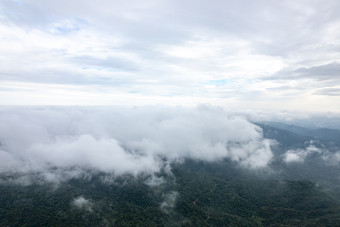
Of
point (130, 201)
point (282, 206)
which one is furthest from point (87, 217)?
point (282, 206)

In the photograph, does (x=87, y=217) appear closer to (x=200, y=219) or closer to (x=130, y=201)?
(x=130, y=201)

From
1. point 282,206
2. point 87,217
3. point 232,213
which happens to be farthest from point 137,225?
point 282,206

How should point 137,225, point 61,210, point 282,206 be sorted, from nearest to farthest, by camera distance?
1. point 137,225
2. point 61,210
3. point 282,206

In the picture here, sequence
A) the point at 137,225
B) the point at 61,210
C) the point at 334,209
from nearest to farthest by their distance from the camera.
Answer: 1. the point at 137,225
2. the point at 61,210
3. the point at 334,209

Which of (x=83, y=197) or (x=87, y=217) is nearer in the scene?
(x=87, y=217)

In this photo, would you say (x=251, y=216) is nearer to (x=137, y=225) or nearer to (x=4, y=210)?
(x=137, y=225)

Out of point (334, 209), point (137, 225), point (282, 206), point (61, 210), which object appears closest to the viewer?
point (137, 225)

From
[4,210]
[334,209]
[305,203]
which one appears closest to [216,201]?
[305,203]

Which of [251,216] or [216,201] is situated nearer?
[251,216]

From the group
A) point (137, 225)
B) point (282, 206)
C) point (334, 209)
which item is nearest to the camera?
point (137, 225)
